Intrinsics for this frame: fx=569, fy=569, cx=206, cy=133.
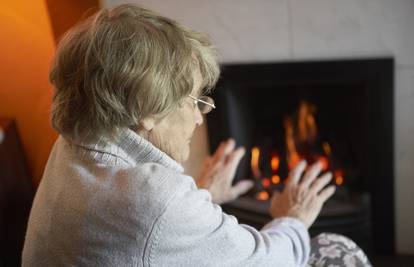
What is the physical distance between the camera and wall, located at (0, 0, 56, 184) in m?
1.78

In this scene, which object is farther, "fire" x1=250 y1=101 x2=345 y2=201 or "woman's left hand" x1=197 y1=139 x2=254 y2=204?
"fire" x1=250 y1=101 x2=345 y2=201

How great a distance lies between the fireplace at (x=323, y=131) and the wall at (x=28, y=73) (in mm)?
571

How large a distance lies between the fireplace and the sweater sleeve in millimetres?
851

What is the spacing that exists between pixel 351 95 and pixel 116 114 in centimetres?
117

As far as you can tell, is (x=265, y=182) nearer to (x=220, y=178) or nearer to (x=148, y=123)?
(x=220, y=178)

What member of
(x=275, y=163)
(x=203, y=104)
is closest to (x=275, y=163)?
(x=275, y=163)

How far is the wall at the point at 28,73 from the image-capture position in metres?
1.78

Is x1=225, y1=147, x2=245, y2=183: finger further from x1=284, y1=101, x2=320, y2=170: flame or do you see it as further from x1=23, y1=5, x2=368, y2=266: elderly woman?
x1=284, y1=101, x2=320, y2=170: flame

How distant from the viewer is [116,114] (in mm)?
934

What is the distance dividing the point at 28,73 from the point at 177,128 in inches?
40.0

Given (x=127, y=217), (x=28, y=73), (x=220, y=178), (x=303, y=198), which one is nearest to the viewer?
(x=127, y=217)

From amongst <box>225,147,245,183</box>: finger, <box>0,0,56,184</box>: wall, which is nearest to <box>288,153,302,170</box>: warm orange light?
<box>225,147,245,183</box>: finger

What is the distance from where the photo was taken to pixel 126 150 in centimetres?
96

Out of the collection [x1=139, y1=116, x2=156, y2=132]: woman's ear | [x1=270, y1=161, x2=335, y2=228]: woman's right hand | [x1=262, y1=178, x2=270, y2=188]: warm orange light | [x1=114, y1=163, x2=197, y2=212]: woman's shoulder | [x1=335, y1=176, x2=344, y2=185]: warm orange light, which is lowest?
[x1=262, y1=178, x2=270, y2=188]: warm orange light
